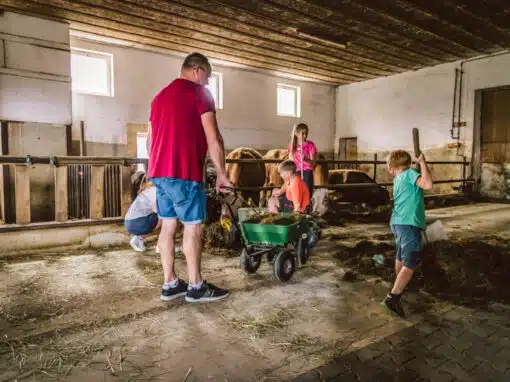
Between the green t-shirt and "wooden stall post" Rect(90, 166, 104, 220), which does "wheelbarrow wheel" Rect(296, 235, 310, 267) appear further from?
"wooden stall post" Rect(90, 166, 104, 220)

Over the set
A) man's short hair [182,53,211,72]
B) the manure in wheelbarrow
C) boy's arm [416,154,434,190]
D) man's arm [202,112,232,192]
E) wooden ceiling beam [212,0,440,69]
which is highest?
wooden ceiling beam [212,0,440,69]

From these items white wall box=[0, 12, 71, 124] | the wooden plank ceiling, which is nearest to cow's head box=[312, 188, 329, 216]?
the wooden plank ceiling

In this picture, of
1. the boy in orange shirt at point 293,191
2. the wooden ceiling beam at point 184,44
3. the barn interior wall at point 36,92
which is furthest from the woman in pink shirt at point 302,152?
the barn interior wall at point 36,92

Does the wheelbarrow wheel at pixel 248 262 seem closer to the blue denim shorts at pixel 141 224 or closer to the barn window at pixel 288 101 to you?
the blue denim shorts at pixel 141 224

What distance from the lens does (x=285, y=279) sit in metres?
3.51

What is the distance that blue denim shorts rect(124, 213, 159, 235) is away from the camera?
435 centimetres

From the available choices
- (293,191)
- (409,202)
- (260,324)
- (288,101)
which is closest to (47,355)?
(260,324)

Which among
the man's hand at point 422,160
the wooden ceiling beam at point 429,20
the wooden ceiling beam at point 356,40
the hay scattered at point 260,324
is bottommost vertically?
the hay scattered at point 260,324

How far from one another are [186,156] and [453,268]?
303cm

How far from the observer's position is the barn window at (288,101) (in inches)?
542

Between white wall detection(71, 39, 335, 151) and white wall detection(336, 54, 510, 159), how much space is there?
1146 mm

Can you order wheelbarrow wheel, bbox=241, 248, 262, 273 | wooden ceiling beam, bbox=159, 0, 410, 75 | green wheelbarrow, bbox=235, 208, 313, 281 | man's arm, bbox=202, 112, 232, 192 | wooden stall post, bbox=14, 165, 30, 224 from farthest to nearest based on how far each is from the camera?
wooden ceiling beam, bbox=159, 0, 410, 75
wooden stall post, bbox=14, 165, 30, 224
wheelbarrow wheel, bbox=241, 248, 262, 273
green wheelbarrow, bbox=235, 208, 313, 281
man's arm, bbox=202, 112, 232, 192

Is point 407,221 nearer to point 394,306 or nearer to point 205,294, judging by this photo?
point 394,306

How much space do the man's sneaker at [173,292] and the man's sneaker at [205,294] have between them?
139mm
